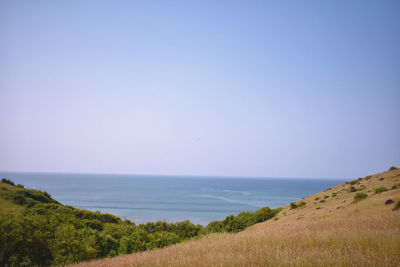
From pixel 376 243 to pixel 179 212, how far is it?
11302 centimetres

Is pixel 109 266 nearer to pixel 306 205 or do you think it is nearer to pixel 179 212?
pixel 306 205

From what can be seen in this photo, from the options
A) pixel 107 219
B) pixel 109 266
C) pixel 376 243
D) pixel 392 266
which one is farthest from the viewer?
pixel 107 219

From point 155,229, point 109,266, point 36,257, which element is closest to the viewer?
point 109,266

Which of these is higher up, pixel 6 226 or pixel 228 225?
pixel 6 226

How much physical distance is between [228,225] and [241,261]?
3783 centimetres

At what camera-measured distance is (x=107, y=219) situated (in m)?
47.7

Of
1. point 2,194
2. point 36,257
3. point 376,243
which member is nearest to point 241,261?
point 376,243

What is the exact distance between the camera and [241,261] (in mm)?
5270

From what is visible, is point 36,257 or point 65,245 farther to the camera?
point 65,245

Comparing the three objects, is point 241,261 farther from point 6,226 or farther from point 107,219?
point 107,219

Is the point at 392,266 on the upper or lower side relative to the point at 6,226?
upper

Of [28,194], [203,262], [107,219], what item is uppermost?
[203,262]

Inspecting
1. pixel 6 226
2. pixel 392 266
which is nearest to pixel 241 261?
pixel 392 266

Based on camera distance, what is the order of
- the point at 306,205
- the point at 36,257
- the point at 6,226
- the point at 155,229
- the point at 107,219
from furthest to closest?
the point at 107,219
the point at 306,205
the point at 155,229
the point at 36,257
the point at 6,226
